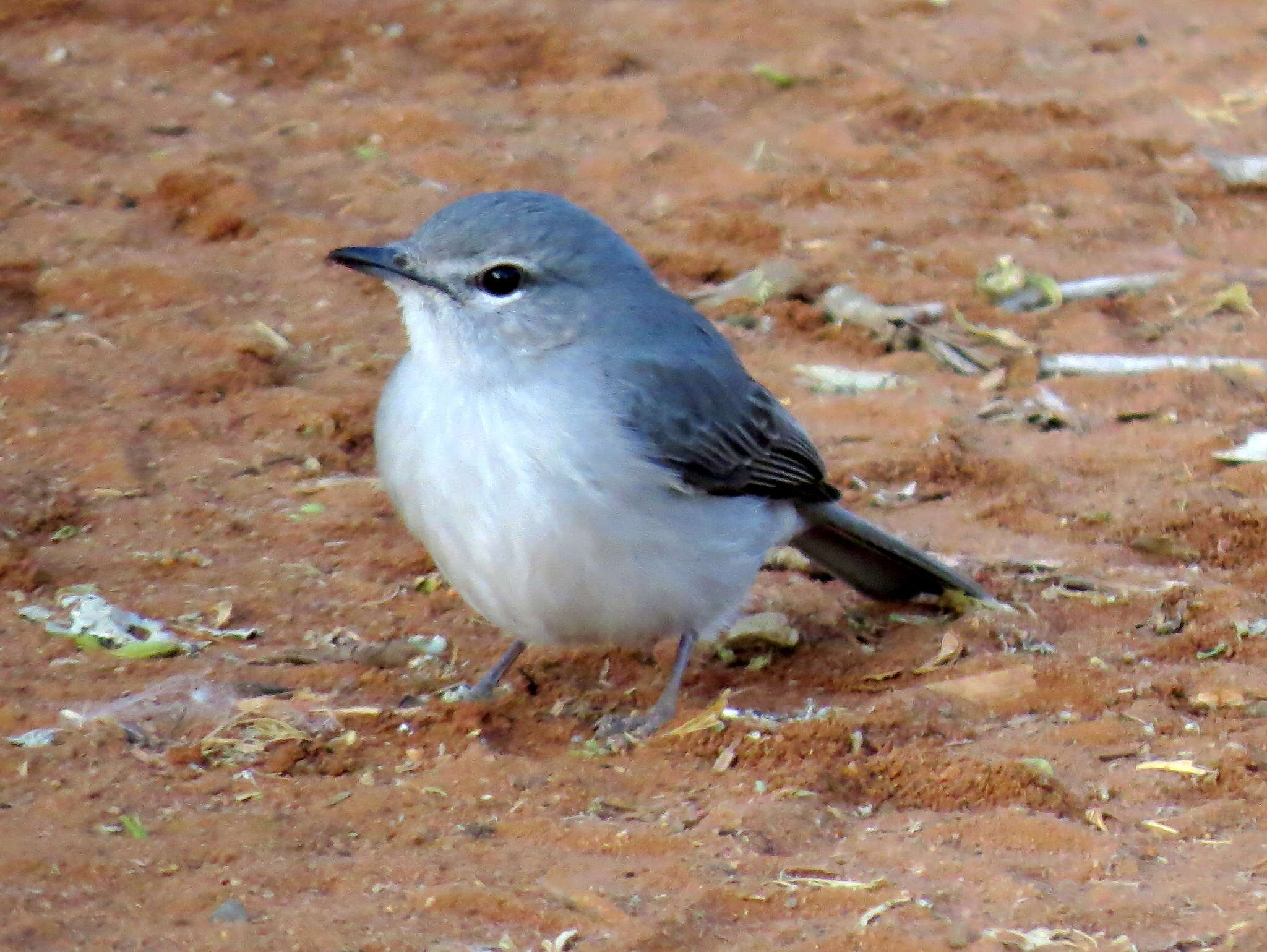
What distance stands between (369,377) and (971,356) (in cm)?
274

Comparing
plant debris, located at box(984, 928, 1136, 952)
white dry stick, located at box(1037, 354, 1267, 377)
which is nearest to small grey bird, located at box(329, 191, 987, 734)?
plant debris, located at box(984, 928, 1136, 952)

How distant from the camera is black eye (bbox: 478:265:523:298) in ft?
18.1

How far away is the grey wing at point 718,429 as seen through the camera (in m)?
5.53

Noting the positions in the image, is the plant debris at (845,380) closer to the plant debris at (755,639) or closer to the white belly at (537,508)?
the plant debris at (755,639)

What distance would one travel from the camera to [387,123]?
10312 mm

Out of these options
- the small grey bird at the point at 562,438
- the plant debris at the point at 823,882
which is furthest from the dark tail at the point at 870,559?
the plant debris at the point at 823,882

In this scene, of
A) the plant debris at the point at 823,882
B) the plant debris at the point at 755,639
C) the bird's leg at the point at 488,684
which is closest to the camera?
the plant debris at the point at 823,882

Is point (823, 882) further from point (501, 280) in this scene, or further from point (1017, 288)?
point (1017, 288)

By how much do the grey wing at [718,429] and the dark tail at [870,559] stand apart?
4.2 inches

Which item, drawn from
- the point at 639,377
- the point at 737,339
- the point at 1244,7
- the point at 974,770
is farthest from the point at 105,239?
the point at 1244,7

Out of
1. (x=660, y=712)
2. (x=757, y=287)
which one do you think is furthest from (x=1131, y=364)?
(x=660, y=712)

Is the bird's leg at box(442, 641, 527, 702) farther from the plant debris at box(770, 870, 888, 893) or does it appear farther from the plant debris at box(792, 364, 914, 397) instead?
the plant debris at box(792, 364, 914, 397)

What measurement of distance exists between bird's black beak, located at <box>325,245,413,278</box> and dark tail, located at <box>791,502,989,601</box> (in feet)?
5.87

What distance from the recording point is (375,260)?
541cm
